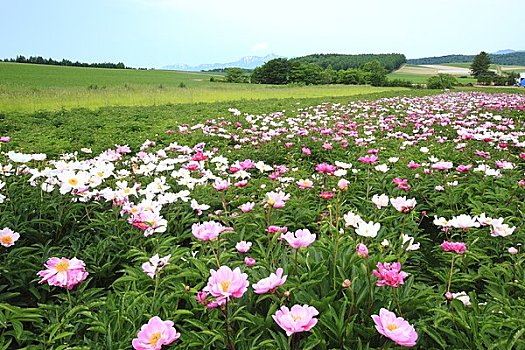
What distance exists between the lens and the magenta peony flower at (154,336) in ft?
3.11

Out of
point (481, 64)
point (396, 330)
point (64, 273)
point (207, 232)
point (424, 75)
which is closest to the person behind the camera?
point (396, 330)

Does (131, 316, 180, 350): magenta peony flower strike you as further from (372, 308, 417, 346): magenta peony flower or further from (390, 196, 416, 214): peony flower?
(390, 196, 416, 214): peony flower

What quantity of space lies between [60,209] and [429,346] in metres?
2.05

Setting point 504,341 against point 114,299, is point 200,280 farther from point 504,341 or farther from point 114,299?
point 504,341

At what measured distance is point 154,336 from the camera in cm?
98

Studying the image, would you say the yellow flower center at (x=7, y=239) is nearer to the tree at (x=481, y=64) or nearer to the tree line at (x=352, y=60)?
the tree at (x=481, y=64)

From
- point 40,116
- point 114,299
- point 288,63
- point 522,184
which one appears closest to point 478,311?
point 114,299

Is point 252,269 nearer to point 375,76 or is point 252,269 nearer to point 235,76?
point 375,76

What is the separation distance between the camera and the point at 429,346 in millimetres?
1265

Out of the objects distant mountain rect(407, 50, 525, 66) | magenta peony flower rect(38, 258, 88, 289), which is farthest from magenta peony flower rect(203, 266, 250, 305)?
distant mountain rect(407, 50, 525, 66)

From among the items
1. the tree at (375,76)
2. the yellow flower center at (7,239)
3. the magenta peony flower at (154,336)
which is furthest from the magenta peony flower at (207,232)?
the tree at (375,76)

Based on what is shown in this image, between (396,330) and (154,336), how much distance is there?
2.09ft

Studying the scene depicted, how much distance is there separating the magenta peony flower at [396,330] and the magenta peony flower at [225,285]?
38 cm

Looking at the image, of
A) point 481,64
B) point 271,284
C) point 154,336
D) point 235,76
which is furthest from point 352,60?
point 154,336
